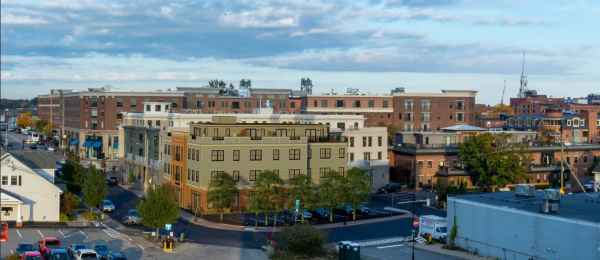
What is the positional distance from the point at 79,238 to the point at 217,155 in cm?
1491

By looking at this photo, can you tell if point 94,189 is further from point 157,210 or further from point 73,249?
point 73,249

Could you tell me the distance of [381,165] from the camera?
70.2 m

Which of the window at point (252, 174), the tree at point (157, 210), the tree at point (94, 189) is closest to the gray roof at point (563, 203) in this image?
the tree at point (157, 210)

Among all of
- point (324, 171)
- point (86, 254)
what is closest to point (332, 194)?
point (324, 171)

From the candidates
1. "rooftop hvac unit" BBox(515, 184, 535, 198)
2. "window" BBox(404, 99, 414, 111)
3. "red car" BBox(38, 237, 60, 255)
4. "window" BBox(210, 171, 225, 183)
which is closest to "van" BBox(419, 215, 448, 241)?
"rooftop hvac unit" BBox(515, 184, 535, 198)

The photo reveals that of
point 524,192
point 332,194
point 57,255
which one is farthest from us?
point 332,194

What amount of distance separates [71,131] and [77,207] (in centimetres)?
6715

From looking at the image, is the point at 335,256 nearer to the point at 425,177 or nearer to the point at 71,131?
the point at 425,177

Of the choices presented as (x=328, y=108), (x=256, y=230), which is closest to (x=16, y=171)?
(x=256, y=230)

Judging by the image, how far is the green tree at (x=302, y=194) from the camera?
174 ft

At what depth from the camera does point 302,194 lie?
53344 mm

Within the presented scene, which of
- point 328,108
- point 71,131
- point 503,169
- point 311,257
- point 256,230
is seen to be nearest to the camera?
point 311,257

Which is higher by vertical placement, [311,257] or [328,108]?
[328,108]

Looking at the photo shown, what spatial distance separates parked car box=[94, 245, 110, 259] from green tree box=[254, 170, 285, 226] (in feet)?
44.6
